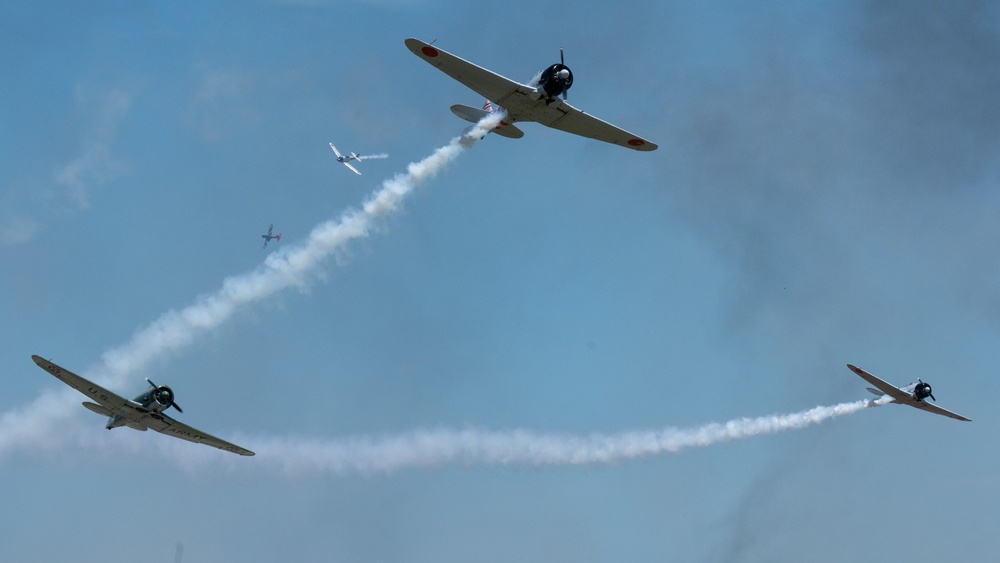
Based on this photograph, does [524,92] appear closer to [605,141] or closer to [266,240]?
[605,141]

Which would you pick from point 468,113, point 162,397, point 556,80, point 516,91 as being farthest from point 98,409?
point 556,80

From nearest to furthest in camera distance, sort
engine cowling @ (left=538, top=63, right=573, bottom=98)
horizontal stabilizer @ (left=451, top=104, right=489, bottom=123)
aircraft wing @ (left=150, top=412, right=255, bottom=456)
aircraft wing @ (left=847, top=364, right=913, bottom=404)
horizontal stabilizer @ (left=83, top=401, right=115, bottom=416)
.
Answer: engine cowling @ (left=538, top=63, right=573, bottom=98) → horizontal stabilizer @ (left=451, top=104, right=489, bottom=123) → horizontal stabilizer @ (left=83, top=401, right=115, bottom=416) → aircraft wing @ (left=150, top=412, right=255, bottom=456) → aircraft wing @ (left=847, top=364, right=913, bottom=404)

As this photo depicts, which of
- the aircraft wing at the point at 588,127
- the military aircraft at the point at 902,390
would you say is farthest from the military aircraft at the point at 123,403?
the military aircraft at the point at 902,390

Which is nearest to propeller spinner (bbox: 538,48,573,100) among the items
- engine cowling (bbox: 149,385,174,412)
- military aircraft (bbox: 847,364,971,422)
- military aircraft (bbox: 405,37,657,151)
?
military aircraft (bbox: 405,37,657,151)

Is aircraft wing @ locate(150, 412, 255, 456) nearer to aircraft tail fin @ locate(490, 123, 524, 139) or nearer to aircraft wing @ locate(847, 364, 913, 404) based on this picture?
aircraft tail fin @ locate(490, 123, 524, 139)

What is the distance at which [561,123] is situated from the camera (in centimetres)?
6116

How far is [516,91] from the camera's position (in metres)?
57.8

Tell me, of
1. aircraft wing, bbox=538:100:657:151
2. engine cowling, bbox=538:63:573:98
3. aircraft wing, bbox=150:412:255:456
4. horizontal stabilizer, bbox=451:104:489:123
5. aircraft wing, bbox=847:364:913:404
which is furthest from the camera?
aircraft wing, bbox=847:364:913:404

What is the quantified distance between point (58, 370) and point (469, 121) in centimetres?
2916

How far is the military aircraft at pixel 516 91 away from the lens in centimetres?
5653

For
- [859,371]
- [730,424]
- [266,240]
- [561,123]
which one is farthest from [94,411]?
[266,240]

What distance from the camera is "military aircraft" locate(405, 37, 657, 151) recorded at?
56.5m

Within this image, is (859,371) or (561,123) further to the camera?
(859,371)

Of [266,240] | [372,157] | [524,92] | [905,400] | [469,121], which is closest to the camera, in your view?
[524,92]
